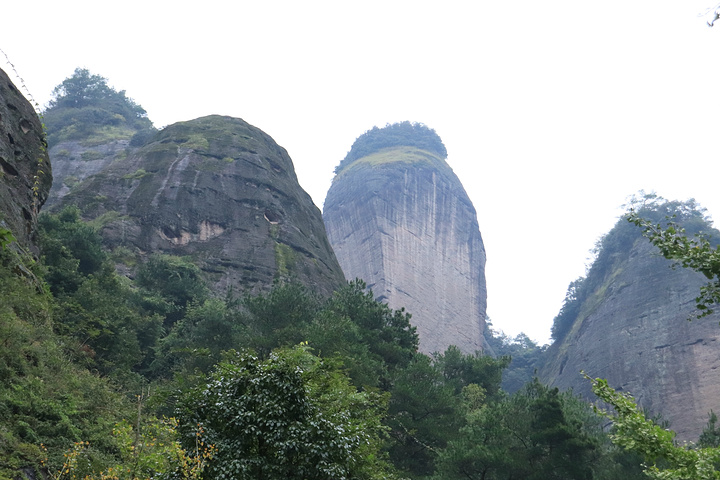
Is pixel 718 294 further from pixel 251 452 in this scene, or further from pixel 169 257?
pixel 169 257

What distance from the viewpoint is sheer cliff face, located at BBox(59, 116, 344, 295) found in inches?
1356

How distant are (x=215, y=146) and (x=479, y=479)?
104 ft

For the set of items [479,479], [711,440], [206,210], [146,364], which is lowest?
[479,479]

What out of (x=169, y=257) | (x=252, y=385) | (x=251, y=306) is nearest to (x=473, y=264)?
(x=169, y=257)

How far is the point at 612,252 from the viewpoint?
220ft

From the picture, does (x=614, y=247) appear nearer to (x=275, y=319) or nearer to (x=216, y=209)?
(x=216, y=209)

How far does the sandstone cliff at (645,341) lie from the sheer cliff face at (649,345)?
7 centimetres

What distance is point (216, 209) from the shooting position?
38.0 metres

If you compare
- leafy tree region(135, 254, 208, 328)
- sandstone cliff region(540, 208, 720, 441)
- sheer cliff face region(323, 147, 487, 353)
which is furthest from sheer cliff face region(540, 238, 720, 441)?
leafy tree region(135, 254, 208, 328)

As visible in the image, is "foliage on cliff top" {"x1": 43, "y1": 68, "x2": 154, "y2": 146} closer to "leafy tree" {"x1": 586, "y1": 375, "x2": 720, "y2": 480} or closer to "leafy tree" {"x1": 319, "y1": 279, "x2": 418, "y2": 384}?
"leafy tree" {"x1": 319, "y1": 279, "x2": 418, "y2": 384}

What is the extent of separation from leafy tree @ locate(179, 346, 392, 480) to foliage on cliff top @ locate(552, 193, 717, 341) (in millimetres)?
59912

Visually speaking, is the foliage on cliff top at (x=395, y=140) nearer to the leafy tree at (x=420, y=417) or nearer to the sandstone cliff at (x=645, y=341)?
the sandstone cliff at (x=645, y=341)

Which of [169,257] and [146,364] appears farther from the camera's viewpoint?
[169,257]

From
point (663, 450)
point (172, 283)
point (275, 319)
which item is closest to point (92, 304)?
point (275, 319)
